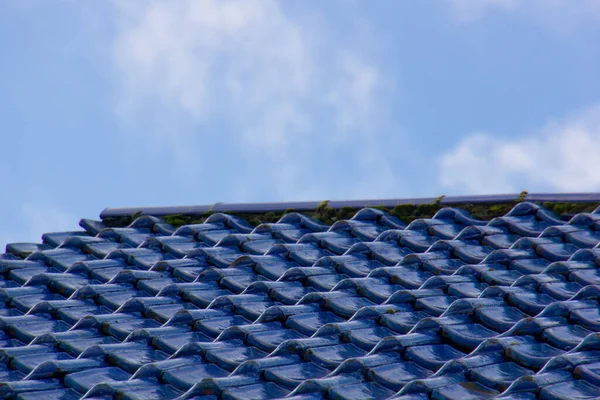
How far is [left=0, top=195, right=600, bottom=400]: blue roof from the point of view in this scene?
13.4 ft

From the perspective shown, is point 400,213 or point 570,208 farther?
point 400,213

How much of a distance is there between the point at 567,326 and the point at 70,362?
2.57 meters

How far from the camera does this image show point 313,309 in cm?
513

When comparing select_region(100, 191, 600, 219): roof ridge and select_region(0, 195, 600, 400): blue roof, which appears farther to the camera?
select_region(100, 191, 600, 219): roof ridge

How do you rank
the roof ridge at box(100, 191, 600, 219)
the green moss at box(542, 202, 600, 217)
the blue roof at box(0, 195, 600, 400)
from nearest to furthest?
the blue roof at box(0, 195, 600, 400) < the green moss at box(542, 202, 600, 217) < the roof ridge at box(100, 191, 600, 219)

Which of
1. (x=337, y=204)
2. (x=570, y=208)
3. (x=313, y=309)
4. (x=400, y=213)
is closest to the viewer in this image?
(x=313, y=309)

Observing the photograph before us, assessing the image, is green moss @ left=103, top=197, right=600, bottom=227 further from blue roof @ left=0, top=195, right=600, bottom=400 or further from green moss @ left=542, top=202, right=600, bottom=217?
blue roof @ left=0, top=195, right=600, bottom=400

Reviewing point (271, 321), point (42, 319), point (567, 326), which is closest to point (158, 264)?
point (42, 319)

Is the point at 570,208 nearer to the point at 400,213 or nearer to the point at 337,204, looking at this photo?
the point at 400,213

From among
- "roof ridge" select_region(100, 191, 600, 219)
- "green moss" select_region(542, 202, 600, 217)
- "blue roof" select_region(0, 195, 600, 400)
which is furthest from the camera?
"roof ridge" select_region(100, 191, 600, 219)

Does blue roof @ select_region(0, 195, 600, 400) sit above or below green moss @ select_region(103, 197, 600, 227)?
below

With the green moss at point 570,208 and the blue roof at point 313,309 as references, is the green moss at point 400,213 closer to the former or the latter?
the green moss at point 570,208

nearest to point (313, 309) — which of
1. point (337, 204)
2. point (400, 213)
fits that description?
point (400, 213)

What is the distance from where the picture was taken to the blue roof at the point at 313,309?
409 cm
